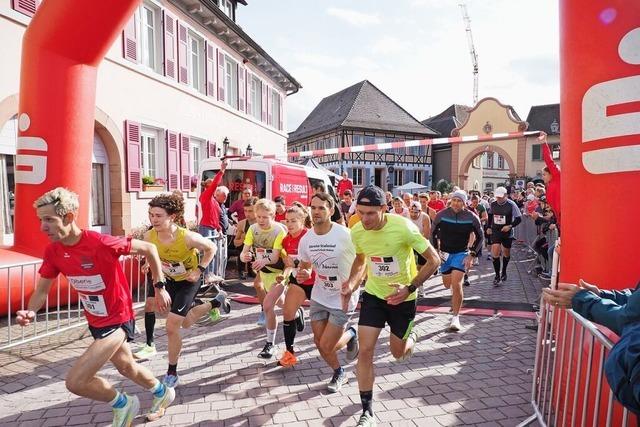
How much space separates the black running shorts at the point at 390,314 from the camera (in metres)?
3.68

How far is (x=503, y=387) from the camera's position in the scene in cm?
419

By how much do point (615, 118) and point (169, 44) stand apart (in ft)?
43.1

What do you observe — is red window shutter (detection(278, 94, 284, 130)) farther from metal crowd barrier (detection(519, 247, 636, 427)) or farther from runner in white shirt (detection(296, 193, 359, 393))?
metal crowd barrier (detection(519, 247, 636, 427))

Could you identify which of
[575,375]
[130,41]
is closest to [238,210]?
[130,41]

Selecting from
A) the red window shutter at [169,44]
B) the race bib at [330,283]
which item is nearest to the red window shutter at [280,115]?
the red window shutter at [169,44]

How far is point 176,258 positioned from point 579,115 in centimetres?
372

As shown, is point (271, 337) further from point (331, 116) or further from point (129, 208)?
point (331, 116)

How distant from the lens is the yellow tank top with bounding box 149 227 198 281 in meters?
4.24

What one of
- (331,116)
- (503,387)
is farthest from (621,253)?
(331,116)

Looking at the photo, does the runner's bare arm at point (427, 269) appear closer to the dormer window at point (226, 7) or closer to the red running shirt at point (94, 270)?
the red running shirt at point (94, 270)

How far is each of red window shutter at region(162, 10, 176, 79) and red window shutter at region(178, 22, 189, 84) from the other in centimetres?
27

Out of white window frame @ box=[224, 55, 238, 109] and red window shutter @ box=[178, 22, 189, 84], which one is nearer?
red window shutter @ box=[178, 22, 189, 84]

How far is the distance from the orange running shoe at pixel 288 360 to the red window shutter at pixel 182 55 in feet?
39.1

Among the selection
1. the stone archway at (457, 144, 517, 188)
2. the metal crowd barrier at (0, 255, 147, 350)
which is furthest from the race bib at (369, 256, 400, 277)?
the stone archway at (457, 144, 517, 188)
